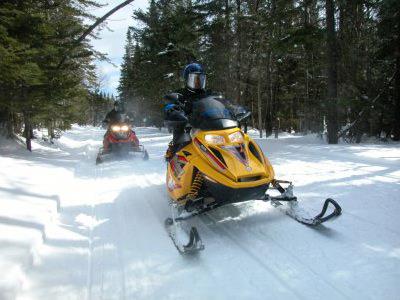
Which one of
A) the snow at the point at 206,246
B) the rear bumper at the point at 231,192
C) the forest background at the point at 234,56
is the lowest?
the snow at the point at 206,246

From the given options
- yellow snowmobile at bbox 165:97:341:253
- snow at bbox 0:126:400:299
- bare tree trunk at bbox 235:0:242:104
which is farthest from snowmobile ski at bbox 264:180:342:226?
bare tree trunk at bbox 235:0:242:104

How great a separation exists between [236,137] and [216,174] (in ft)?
1.94

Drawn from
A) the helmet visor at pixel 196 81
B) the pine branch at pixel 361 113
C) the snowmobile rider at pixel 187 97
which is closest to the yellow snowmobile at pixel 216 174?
the snowmobile rider at pixel 187 97

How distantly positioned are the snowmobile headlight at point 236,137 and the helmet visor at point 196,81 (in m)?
1.69

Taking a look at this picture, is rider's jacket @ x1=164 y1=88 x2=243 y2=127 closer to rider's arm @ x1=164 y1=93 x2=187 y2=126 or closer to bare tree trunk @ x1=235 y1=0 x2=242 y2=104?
rider's arm @ x1=164 y1=93 x2=187 y2=126

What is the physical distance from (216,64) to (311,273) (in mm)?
19234

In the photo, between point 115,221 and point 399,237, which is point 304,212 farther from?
point 115,221

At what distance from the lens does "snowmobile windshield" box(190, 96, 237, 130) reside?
14.7 ft

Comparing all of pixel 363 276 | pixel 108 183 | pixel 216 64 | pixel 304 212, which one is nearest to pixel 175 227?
pixel 304 212

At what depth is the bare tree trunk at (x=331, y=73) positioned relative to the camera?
12.3 m

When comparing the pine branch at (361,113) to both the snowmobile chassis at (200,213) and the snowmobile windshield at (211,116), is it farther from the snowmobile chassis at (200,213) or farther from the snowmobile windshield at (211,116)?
the snowmobile windshield at (211,116)

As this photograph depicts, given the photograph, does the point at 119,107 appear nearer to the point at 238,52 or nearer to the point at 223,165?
the point at 223,165

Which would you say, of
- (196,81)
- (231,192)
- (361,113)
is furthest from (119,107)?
(231,192)

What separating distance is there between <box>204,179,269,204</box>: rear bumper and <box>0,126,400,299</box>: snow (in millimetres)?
438
